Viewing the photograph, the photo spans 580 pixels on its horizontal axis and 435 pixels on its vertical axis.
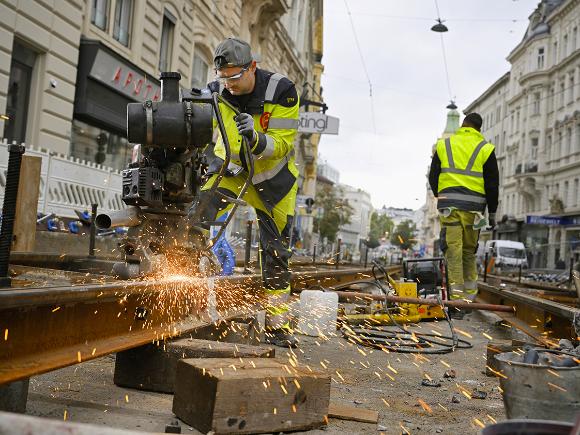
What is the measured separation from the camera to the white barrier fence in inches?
426

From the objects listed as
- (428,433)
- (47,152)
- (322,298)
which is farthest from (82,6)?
(428,433)

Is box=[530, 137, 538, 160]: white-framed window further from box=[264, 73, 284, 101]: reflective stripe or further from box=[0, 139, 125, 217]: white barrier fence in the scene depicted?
box=[264, 73, 284, 101]: reflective stripe

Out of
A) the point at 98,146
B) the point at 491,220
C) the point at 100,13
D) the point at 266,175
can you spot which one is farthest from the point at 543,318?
the point at 100,13

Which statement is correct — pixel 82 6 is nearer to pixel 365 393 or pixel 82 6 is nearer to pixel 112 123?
pixel 112 123

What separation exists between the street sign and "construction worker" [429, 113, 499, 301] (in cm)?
1260

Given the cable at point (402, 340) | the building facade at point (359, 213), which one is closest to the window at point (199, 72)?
the cable at point (402, 340)

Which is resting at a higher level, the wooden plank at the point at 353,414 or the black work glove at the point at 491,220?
the black work glove at the point at 491,220

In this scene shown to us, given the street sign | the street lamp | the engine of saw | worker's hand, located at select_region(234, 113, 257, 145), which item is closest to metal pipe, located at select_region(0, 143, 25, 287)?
the engine of saw

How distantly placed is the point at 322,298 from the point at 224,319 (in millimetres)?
1622

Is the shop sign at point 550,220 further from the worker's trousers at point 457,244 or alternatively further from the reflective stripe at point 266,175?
the reflective stripe at point 266,175

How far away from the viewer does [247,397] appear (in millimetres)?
2256

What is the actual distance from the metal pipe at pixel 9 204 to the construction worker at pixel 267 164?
1.25 meters

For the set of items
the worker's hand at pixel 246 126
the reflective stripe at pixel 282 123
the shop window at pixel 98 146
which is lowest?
the worker's hand at pixel 246 126

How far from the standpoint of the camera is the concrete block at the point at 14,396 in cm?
203
